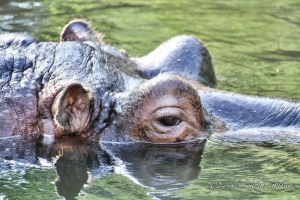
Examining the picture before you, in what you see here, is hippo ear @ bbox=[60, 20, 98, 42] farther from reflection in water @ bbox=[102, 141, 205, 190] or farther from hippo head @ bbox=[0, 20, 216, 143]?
reflection in water @ bbox=[102, 141, 205, 190]

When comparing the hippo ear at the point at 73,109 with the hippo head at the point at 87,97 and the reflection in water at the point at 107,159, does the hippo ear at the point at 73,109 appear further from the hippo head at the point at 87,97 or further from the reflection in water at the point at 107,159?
the reflection in water at the point at 107,159

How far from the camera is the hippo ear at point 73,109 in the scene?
4508mm

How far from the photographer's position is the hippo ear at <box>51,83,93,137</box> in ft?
14.8

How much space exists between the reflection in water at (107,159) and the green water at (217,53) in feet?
0.24

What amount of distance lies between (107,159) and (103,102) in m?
0.40

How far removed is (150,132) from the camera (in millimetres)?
4730

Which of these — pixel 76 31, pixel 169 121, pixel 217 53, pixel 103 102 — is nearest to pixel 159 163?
pixel 169 121

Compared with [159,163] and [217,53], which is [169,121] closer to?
[159,163]

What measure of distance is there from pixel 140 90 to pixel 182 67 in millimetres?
1055

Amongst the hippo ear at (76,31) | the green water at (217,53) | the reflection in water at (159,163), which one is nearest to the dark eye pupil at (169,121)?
the reflection in water at (159,163)

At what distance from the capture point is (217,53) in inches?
362

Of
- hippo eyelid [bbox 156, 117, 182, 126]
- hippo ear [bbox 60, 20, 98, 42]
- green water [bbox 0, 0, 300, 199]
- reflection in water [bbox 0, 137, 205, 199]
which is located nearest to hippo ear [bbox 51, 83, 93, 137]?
reflection in water [bbox 0, 137, 205, 199]

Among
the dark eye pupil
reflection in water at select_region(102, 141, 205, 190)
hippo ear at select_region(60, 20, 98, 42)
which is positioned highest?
hippo ear at select_region(60, 20, 98, 42)

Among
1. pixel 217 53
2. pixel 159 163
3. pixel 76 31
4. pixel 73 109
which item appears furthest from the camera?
pixel 217 53
